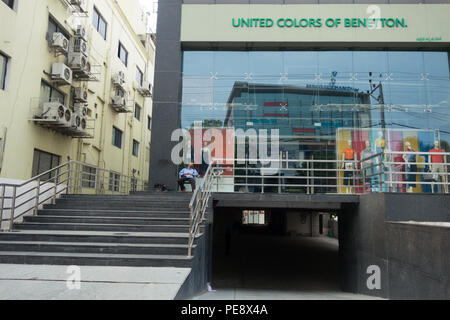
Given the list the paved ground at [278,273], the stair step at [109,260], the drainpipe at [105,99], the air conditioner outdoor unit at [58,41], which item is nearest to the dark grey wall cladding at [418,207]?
the paved ground at [278,273]

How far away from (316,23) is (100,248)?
13378 mm

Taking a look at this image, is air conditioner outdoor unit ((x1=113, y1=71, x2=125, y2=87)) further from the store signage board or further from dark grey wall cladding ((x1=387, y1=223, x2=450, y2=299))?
dark grey wall cladding ((x1=387, y1=223, x2=450, y2=299))

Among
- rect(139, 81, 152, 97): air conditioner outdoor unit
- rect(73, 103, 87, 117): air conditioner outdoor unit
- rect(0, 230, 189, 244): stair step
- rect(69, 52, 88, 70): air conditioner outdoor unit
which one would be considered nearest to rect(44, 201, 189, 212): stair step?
rect(0, 230, 189, 244): stair step

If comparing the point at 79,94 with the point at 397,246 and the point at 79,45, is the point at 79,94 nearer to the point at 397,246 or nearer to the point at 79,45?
the point at 79,45

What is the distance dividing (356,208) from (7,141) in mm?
11011

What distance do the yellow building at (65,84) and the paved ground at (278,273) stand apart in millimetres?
8047

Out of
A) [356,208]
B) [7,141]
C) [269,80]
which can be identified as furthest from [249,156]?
[7,141]

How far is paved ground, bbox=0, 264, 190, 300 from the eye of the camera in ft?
13.9

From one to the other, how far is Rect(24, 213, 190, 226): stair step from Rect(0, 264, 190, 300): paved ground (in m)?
2.54

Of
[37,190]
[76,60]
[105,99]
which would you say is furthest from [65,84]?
[37,190]

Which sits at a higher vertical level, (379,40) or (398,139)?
(379,40)

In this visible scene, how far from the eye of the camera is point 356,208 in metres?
9.59

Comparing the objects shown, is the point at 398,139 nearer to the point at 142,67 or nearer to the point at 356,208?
the point at 356,208

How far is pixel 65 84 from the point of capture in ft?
48.5
